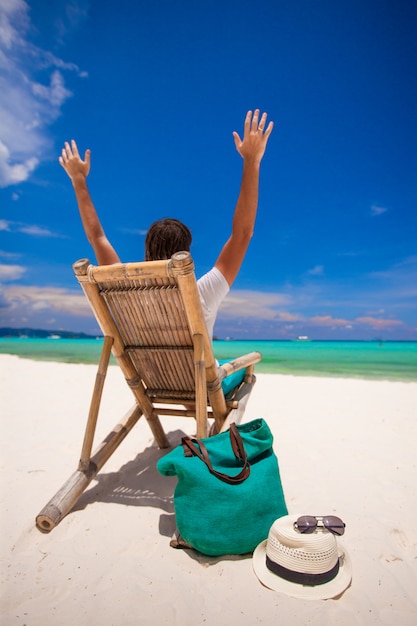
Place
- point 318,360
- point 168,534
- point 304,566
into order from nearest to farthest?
1. point 304,566
2. point 168,534
3. point 318,360

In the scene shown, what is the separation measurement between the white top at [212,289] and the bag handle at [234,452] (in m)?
0.82

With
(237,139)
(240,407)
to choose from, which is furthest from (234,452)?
(237,139)

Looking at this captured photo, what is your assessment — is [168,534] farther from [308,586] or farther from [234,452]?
[308,586]

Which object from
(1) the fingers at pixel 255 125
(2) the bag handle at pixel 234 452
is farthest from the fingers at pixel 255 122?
(2) the bag handle at pixel 234 452

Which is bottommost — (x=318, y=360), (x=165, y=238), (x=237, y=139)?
(x=318, y=360)

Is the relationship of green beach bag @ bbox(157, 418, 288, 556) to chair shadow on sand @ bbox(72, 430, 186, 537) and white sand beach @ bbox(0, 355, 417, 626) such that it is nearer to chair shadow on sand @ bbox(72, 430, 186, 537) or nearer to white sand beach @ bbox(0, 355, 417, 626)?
white sand beach @ bbox(0, 355, 417, 626)

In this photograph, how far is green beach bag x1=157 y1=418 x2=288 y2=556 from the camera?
179 cm

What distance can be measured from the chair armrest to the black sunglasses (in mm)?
1083

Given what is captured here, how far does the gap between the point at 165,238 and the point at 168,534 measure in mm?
1800

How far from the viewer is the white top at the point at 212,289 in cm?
229

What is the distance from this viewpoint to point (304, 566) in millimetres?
1553

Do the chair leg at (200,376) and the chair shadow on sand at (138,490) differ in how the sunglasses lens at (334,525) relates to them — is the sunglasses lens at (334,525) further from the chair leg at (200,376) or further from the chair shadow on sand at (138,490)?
the chair shadow on sand at (138,490)

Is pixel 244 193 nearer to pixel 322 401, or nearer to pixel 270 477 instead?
pixel 270 477

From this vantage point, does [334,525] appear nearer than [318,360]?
Yes
